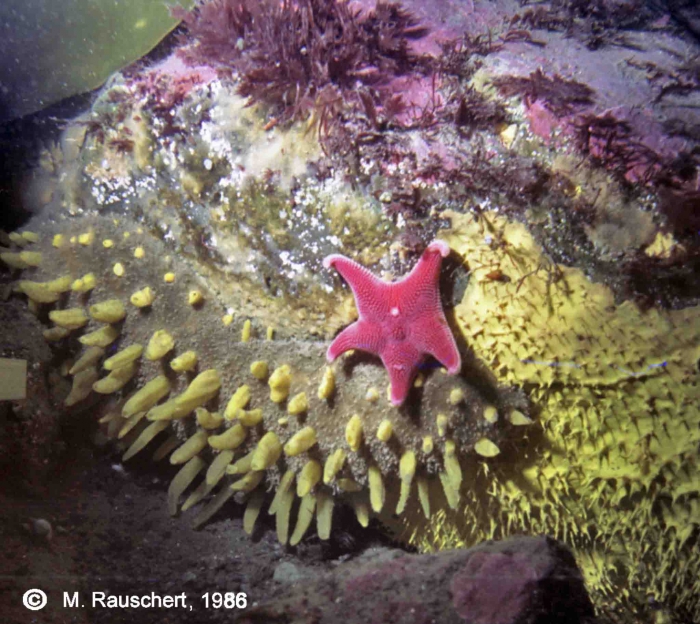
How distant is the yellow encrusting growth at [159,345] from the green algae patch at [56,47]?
7.95 feet

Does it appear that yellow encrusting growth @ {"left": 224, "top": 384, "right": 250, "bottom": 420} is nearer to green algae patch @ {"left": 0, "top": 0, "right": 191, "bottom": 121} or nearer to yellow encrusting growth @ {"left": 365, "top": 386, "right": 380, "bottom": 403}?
yellow encrusting growth @ {"left": 365, "top": 386, "right": 380, "bottom": 403}

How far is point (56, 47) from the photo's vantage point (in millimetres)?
4180

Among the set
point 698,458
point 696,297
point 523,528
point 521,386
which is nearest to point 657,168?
point 696,297

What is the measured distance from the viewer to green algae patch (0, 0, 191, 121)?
393cm

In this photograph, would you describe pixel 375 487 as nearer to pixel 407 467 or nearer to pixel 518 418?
pixel 407 467

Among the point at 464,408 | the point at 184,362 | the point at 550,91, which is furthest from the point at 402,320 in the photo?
the point at 550,91

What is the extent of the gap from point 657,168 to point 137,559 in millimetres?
3927

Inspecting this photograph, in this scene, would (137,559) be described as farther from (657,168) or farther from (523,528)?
(657,168)

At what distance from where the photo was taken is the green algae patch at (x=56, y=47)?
12.9 ft

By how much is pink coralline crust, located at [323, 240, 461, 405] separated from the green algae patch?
3.10 metres

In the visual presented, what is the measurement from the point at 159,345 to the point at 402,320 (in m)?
1.61

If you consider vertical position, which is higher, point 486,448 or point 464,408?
point 464,408

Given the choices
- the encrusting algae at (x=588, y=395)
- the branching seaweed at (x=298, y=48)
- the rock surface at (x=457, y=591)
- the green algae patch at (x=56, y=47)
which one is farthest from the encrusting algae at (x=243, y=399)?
the green algae patch at (x=56, y=47)

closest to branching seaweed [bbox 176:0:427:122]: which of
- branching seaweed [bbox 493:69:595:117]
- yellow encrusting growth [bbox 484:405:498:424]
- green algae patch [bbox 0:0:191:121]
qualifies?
branching seaweed [bbox 493:69:595:117]
